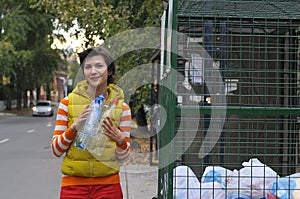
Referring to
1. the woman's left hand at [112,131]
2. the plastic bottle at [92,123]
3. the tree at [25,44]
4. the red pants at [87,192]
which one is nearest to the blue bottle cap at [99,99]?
the plastic bottle at [92,123]

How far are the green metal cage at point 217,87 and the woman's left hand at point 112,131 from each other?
32 centimetres

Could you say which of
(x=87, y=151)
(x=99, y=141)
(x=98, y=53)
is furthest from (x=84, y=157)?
(x=98, y=53)

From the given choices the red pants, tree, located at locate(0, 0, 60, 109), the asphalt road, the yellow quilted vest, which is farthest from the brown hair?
tree, located at locate(0, 0, 60, 109)

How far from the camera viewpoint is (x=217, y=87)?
177 inches

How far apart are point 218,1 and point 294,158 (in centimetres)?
188

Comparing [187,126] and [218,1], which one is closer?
[218,1]

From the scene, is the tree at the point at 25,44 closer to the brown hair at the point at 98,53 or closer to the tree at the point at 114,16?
the tree at the point at 114,16

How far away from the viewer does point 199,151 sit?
181 inches

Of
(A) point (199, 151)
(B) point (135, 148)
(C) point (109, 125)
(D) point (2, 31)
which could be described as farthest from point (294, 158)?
(D) point (2, 31)

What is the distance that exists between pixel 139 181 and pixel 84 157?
564 centimetres

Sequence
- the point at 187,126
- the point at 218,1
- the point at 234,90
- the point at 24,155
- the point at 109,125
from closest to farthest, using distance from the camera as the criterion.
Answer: the point at 109,125 < the point at 218,1 < the point at 187,126 < the point at 234,90 < the point at 24,155

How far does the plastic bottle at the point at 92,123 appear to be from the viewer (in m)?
3.02

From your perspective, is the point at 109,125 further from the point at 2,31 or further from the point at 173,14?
the point at 2,31

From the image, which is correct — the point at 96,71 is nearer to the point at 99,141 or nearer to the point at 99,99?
the point at 99,99
